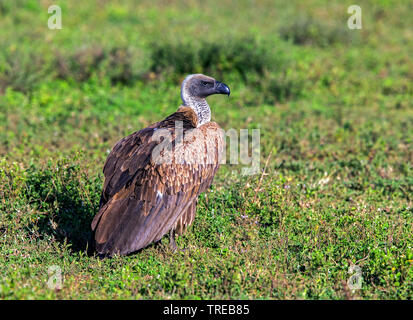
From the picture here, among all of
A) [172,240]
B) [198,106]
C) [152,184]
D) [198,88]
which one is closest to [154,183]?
[152,184]

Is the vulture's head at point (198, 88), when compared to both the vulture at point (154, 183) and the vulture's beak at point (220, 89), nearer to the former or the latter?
the vulture's beak at point (220, 89)

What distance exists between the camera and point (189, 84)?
5.86 metres

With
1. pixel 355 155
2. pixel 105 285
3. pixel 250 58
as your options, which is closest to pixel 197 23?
pixel 250 58

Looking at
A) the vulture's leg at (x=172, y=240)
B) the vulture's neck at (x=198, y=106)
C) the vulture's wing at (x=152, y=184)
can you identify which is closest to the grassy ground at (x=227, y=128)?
the vulture's leg at (x=172, y=240)

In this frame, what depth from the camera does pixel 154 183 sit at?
15.9 feet

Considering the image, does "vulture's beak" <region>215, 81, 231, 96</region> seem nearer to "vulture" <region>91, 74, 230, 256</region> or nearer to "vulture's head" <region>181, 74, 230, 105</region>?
"vulture's head" <region>181, 74, 230, 105</region>

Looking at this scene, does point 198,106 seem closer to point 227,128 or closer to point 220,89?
point 220,89

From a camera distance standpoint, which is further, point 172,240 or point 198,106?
point 198,106

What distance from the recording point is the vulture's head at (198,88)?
584cm

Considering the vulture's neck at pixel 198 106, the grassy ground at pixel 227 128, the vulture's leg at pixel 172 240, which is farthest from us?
the vulture's neck at pixel 198 106

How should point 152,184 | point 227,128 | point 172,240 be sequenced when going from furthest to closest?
point 227,128, point 172,240, point 152,184

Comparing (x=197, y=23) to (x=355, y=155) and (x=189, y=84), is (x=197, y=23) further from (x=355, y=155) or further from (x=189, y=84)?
(x=189, y=84)

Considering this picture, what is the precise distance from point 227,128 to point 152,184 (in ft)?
11.9

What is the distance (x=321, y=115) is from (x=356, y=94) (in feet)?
5.13
